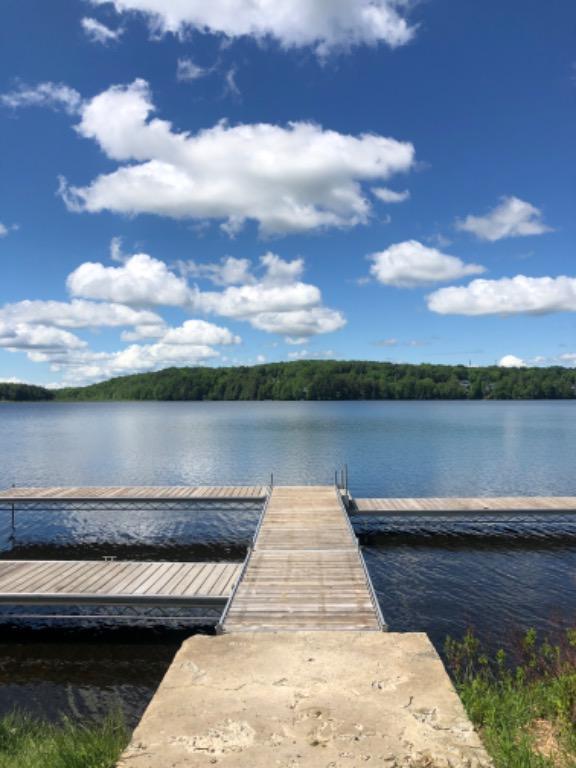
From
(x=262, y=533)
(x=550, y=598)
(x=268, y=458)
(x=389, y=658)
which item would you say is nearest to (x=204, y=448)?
(x=268, y=458)

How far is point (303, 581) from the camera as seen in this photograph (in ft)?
50.0

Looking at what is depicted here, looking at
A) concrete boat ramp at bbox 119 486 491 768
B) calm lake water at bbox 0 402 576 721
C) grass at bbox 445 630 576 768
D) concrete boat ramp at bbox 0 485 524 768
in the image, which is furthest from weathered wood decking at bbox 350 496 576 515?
concrete boat ramp at bbox 119 486 491 768

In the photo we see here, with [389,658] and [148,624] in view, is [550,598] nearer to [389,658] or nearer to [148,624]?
[148,624]

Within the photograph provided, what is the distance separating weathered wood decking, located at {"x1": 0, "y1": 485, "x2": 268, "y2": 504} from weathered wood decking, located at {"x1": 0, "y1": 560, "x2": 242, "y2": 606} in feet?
32.1

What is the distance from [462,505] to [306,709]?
23.3 meters

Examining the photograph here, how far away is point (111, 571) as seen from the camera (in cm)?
1784

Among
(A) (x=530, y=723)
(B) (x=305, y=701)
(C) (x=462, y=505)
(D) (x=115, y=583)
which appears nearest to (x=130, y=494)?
(D) (x=115, y=583)

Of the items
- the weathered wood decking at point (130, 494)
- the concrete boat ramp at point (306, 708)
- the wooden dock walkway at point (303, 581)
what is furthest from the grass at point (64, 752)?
the weathered wood decking at point (130, 494)

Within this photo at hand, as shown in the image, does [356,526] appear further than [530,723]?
Yes

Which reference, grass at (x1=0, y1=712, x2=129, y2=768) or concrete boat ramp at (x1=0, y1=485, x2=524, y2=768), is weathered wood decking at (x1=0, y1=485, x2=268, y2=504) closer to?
concrete boat ramp at (x1=0, y1=485, x2=524, y2=768)

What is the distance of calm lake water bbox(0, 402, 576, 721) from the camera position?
1495cm

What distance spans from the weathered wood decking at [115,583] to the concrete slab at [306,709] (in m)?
9.02

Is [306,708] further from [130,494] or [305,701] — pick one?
[130,494]

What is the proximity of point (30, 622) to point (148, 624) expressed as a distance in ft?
12.6
